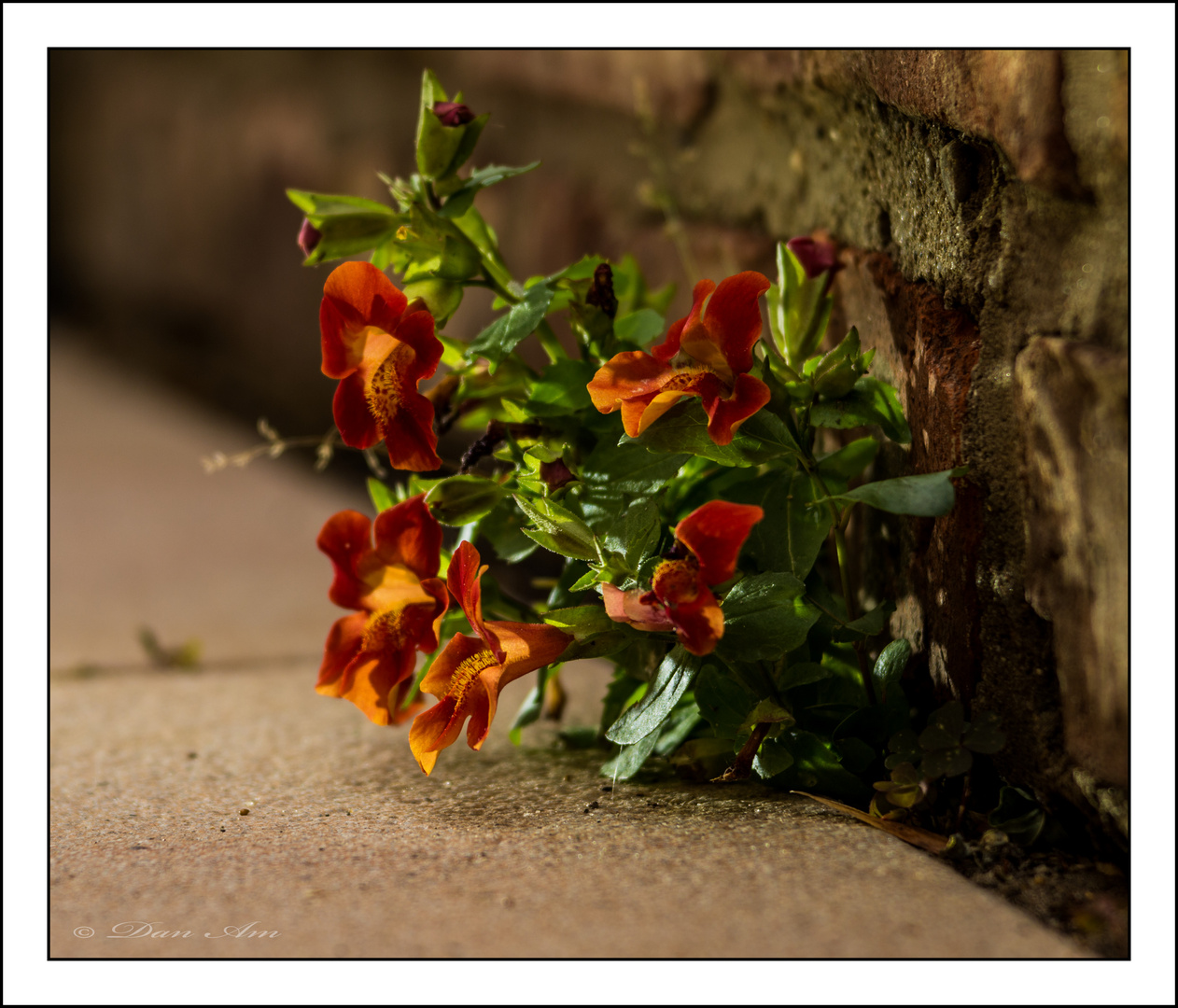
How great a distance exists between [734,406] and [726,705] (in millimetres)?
165

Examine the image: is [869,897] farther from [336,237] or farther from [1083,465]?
[336,237]

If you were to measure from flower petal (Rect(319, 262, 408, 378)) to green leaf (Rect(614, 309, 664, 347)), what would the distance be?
163mm

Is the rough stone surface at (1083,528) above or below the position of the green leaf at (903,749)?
above

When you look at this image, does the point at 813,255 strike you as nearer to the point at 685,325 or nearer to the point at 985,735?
the point at 685,325

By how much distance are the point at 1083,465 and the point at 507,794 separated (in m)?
0.36

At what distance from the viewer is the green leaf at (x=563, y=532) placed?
21.1 inches

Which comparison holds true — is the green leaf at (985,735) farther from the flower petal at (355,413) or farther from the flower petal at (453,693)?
the flower petal at (355,413)

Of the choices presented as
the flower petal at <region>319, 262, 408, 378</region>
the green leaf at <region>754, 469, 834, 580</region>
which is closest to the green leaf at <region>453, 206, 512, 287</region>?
the flower petal at <region>319, 262, 408, 378</region>

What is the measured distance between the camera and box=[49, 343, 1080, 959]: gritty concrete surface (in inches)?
16.7

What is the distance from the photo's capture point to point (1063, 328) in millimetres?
476

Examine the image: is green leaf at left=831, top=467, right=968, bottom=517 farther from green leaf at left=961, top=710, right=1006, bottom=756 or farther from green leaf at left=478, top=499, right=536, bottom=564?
green leaf at left=478, top=499, right=536, bottom=564

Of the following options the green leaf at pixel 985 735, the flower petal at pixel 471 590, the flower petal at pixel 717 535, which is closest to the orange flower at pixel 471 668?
the flower petal at pixel 471 590

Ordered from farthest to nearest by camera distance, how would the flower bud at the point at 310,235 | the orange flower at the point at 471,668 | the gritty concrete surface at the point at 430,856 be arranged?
1. the flower bud at the point at 310,235
2. the orange flower at the point at 471,668
3. the gritty concrete surface at the point at 430,856

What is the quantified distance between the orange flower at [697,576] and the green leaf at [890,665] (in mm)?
135
